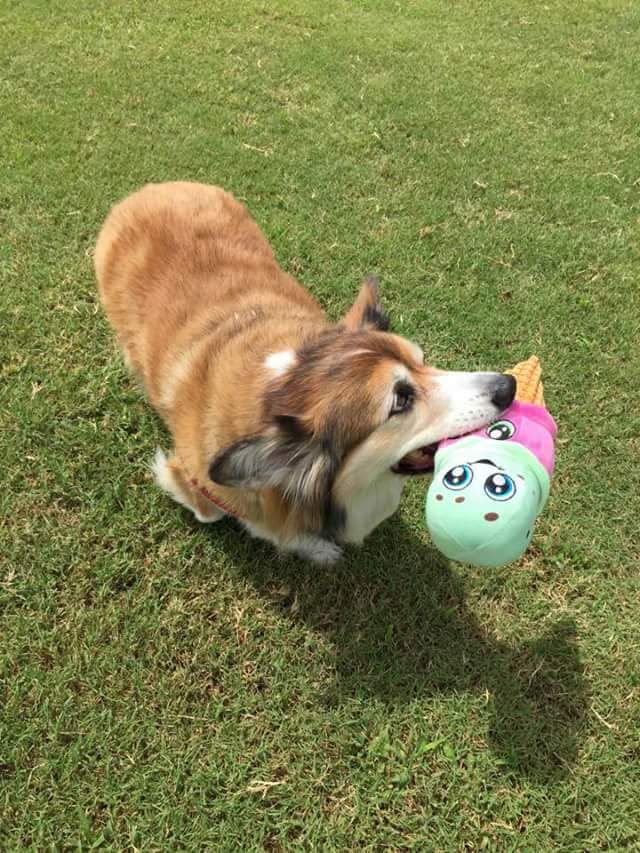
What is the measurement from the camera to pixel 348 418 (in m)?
2.42

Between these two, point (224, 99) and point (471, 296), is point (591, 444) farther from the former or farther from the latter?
point (224, 99)

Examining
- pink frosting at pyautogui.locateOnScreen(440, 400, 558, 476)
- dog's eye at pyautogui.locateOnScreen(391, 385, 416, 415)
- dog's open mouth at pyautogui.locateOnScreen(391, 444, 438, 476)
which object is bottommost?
dog's open mouth at pyautogui.locateOnScreen(391, 444, 438, 476)

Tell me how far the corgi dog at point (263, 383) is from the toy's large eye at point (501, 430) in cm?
4

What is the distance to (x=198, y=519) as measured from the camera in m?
3.58

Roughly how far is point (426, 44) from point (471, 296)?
4.53 metres

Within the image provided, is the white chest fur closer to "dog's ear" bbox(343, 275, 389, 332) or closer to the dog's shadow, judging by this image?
the dog's shadow

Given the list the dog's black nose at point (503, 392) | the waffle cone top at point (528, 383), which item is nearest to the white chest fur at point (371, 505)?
the dog's black nose at point (503, 392)

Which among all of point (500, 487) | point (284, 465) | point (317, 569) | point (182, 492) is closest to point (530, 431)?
point (500, 487)

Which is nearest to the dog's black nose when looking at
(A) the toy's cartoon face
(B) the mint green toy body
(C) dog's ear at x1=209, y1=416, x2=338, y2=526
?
(B) the mint green toy body

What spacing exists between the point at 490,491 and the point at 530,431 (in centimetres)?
46

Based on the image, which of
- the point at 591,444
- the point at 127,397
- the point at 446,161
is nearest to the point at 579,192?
the point at 446,161

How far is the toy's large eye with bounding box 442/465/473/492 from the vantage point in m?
2.30

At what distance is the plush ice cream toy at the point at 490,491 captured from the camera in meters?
2.22

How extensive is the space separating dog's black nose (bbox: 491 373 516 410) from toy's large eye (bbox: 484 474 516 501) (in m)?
0.42
